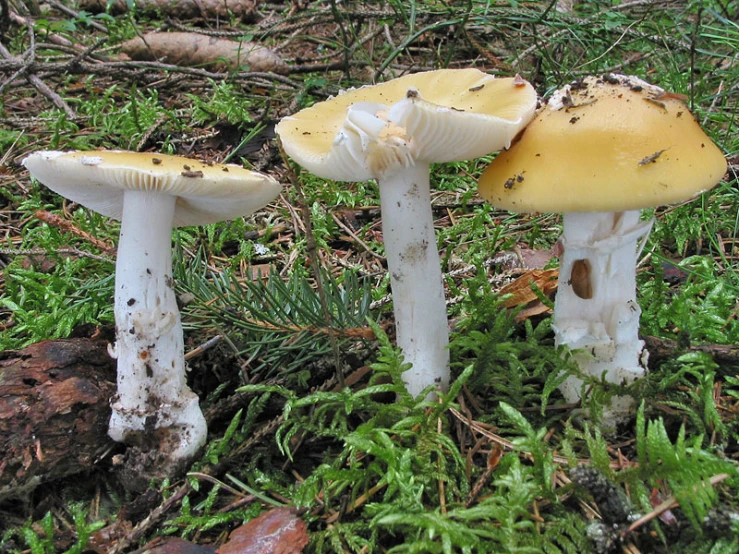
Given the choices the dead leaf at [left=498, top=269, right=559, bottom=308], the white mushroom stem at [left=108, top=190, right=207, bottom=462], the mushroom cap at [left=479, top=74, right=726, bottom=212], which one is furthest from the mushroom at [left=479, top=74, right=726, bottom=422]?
the white mushroom stem at [left=108, top=190, right=207, bottom=462]

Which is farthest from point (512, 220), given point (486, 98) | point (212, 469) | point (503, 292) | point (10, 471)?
point (10, 471)

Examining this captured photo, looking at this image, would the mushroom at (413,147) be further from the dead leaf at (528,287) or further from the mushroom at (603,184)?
the dead leaf at (528,287)

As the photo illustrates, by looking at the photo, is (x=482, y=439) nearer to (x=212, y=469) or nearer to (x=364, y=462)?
(x=364, y=462)

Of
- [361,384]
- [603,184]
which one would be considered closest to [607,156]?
[603,184]

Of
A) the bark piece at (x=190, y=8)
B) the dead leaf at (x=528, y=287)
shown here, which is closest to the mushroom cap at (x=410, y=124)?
the dead leaf at (x=528, y=287)

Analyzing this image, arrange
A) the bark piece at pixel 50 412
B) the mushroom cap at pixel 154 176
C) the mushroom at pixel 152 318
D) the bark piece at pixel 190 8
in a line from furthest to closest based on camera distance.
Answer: the bark piece at pixel 190 8
the mushroom at pixel 152 318
the bark piece at pixel 50 412
the mushroom cap at pixel 154 176

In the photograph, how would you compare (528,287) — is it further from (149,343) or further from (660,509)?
(149,343)

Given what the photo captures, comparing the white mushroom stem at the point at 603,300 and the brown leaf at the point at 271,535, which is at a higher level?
the white mushroom stem at the point at 603,300
